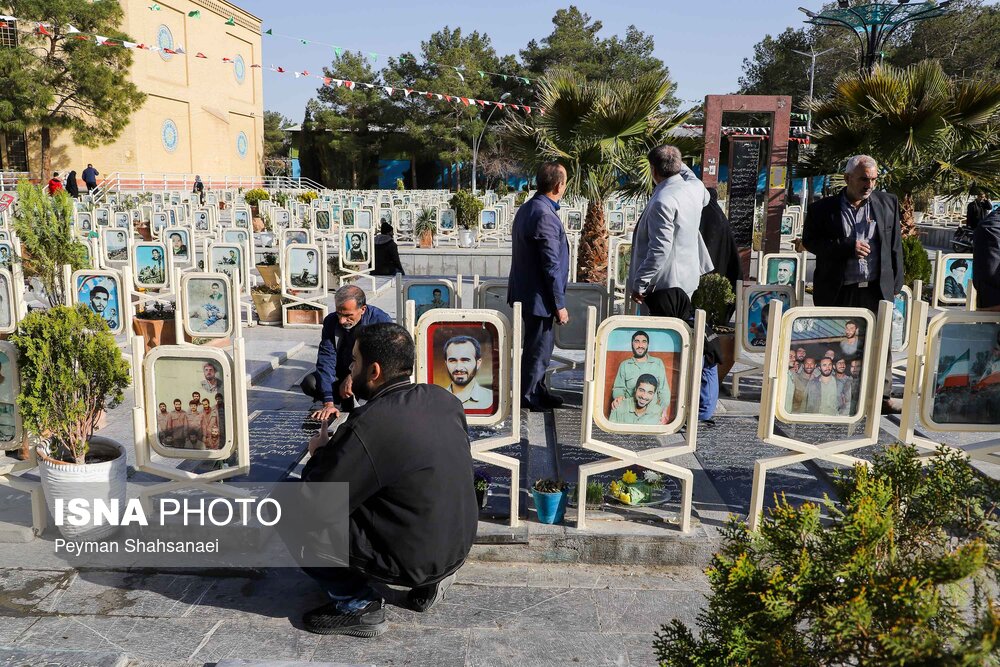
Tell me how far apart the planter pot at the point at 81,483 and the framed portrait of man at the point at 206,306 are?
Answer: 3.35 meters

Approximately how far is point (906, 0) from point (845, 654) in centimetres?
1824

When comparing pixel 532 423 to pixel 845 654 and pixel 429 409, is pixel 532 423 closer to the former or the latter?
pixel 429 409

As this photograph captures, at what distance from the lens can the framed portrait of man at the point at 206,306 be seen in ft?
22.9

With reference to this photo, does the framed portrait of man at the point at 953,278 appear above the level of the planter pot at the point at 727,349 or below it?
above

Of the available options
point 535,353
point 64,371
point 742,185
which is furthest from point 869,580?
point 742,185

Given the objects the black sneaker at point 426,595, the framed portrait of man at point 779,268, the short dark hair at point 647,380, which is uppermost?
the framed portrait of man at point 779,268

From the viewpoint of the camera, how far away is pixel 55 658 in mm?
2725

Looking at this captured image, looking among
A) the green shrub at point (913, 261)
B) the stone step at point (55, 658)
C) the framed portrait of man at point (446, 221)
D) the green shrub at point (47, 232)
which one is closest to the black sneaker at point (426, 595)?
the stone step at point (55, 658)

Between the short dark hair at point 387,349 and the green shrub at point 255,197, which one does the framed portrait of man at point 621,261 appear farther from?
the green shrub at point 255,197

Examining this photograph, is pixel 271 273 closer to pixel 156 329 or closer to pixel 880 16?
pixel 156 329

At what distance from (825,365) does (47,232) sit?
19.3ft

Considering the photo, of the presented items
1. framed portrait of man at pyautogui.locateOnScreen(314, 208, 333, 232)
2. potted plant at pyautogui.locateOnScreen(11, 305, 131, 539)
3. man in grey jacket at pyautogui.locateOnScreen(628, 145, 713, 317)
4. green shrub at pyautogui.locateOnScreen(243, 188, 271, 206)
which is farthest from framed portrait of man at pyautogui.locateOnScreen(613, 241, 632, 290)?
green shrub at pyautogui.locateOnScreen(243, 188, 271, 206)

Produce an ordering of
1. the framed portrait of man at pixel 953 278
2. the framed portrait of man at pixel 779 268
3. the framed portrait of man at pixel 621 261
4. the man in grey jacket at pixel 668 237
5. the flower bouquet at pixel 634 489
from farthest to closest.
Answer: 1. the framed portrait of man at pixel 621 261
2. the framed portrait of man at pixel 779 268
3. the framed portrait of man at pixel 953 278
4. the man in grey jacket at pixel 668 237
5. the flower bouquet at pixel 634 489

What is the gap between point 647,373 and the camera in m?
3.86
